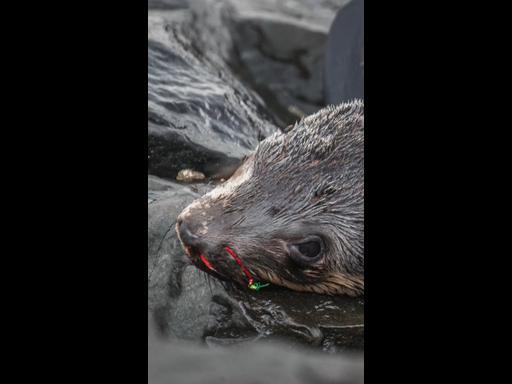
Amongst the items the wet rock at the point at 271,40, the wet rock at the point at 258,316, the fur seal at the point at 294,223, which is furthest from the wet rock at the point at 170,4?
the wet rock at the point at 258,316

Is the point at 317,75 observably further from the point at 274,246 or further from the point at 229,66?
the point at 274,246

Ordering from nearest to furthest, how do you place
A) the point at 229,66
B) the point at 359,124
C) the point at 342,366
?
the point at 342,366
the point at 359,124
the point at 229,66

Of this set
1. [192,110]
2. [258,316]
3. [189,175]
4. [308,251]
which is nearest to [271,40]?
[192,110]

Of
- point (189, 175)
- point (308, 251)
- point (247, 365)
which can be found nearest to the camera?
point (247, 365)

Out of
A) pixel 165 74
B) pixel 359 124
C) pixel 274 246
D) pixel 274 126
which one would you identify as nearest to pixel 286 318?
pixel 274 246

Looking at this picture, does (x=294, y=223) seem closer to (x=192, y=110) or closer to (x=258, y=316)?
(x=258, y=316)

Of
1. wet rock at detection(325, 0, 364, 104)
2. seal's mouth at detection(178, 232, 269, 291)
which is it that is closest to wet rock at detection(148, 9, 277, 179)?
wet rock at detection(325, 0, 364, 104)
